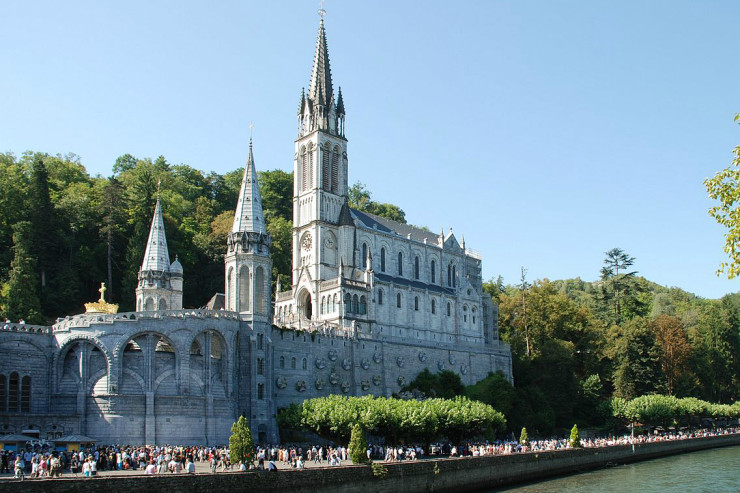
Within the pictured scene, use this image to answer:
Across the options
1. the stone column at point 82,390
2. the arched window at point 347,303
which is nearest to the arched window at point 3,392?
the stone column at point 82,390

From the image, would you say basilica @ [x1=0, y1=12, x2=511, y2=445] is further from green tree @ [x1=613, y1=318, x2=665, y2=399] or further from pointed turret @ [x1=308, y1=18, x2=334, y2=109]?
green tree @ [x1=613, y1=318, x2=665, y2=399]

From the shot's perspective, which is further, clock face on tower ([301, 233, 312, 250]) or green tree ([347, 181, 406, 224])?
green tree ([347, 181, 406, 224])

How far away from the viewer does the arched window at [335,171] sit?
246 ft

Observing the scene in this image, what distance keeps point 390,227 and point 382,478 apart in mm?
46305

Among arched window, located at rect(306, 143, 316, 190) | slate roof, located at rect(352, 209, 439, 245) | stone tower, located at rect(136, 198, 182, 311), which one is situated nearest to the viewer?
stone tower, located at rect(136, 198, 182, 311)

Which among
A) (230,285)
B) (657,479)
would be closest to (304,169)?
(230,285)

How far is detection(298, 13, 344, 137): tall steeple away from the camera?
75.8m

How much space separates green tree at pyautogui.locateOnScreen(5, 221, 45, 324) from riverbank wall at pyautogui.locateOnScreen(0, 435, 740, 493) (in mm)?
31622

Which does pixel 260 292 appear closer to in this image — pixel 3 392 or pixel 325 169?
pixel 3 392

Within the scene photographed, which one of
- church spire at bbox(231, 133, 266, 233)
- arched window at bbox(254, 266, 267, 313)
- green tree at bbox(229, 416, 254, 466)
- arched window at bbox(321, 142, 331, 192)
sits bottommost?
green tree at bbox(229, 416, 254, 466)

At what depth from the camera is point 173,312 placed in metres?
45.7

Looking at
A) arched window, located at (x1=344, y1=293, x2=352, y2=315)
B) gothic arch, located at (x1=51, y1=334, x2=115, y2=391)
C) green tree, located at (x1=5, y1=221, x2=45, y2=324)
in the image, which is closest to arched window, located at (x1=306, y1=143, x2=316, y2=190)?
arched window, located at (x1=344, y1=293, x2=352, y2=315)

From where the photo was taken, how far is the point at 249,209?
5259 centimetres

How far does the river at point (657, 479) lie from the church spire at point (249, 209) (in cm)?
2240
